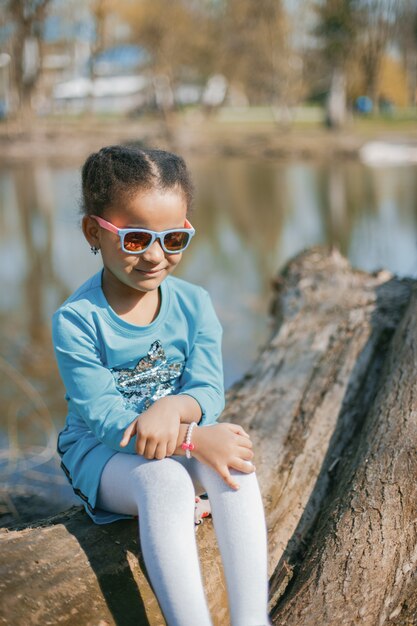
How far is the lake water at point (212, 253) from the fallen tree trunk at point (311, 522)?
0.95 meters

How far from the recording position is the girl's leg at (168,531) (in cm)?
182

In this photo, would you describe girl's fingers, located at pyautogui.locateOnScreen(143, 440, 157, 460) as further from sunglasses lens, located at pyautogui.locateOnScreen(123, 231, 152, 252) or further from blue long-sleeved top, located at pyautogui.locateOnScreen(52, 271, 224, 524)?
sunglasses lens, located at pyautogui.locateOnScreen(123, 231, 152, 252)

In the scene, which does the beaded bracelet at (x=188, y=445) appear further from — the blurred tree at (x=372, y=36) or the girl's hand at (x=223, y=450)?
the blurred tree at (x=372, y=36)

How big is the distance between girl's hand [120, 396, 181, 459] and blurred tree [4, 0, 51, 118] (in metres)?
25.2

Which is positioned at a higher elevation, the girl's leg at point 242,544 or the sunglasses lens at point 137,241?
the sunglasses lens at point 137,241

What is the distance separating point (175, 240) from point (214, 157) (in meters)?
22.0

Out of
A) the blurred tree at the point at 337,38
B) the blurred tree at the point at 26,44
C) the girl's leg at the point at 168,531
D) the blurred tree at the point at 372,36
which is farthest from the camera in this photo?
the blurred tree at the point at 337,38

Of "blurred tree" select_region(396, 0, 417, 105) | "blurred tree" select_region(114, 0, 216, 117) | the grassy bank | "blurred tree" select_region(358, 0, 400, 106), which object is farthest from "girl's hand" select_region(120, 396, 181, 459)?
"blurred tree" select_region(114, 0, 216, 117)

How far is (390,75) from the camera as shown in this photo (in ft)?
134

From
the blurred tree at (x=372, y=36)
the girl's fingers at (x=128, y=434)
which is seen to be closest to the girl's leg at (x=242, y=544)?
the girl's fingers at (x=128, y=434)

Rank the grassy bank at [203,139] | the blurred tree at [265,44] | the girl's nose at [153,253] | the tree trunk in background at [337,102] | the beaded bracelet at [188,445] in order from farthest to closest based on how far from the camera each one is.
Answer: the blurred tree at [265,44] < the tree trunk in background at [337,102] < the grassy bank at [203,139] < the girl's nose at [153,253] < the beaded bracelet at [188,445]

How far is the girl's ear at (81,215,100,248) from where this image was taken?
2186 millimetres

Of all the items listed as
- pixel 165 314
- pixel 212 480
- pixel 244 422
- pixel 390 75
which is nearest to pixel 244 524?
pixel 212 480

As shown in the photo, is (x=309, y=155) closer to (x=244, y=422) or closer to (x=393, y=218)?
(x=393, y=218)
